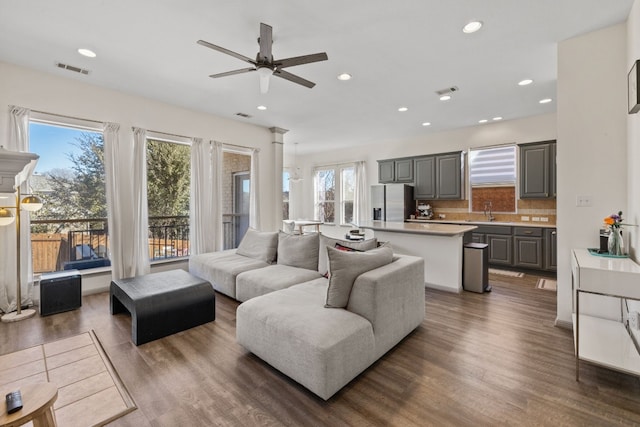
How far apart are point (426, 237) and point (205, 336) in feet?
10.4

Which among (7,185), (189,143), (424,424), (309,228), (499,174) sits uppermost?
(189,143)

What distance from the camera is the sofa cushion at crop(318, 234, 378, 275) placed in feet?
9.65

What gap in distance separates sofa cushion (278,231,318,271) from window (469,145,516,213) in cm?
421

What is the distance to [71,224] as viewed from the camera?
4.03 meters

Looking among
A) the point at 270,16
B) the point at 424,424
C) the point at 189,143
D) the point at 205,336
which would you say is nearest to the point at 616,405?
the point at 424,424

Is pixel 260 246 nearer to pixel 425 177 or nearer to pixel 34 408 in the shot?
pixel 34 408

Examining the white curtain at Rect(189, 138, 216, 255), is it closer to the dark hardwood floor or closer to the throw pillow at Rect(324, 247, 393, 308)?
the dark hardwood floor

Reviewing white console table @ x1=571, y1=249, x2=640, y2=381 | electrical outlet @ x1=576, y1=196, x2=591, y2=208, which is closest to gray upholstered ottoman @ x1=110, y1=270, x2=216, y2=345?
white console table @ x1=571, y1=249, x2=640, y2=381

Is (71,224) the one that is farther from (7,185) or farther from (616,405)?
(616,405)

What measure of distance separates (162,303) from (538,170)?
6.22 meters

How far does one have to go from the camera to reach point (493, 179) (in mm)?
5797

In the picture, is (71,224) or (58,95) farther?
(71,224)

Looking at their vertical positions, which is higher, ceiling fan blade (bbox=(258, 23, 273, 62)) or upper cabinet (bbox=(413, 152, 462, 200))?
ceiling fan blade (bbox=(258, 23, 273, 62))

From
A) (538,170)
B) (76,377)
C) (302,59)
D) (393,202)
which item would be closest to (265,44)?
(302,59)
